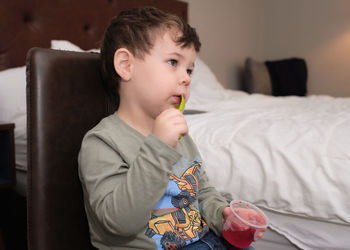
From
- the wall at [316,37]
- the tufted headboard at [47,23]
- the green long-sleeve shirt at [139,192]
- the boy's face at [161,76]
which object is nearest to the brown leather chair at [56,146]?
the green long-sleeve shirt at [139,192]

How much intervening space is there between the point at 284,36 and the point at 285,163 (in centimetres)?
319

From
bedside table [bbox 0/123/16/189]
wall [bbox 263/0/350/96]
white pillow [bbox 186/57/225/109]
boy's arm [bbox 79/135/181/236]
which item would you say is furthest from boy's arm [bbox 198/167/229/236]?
wall [bbox 263/0/350/96]

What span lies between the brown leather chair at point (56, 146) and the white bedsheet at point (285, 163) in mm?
403

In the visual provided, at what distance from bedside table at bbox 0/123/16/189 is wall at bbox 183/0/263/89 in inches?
73.9

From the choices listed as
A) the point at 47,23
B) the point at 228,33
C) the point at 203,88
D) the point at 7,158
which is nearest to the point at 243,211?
the point at 7,158

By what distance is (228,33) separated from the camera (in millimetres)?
3135

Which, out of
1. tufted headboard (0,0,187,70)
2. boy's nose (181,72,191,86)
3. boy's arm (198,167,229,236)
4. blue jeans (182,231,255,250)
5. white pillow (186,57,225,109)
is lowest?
blue jeans (182,231,255,250)

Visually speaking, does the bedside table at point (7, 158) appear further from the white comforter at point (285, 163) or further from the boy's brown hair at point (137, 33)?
the white comforter at point (285, 163)

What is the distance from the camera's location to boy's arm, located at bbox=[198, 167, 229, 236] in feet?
2.35

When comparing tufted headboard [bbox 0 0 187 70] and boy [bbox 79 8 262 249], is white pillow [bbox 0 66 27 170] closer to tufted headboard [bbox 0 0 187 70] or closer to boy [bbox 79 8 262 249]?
tufted headboard [bbox 0 0 187 70]

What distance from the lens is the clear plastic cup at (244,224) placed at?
0.58 meters

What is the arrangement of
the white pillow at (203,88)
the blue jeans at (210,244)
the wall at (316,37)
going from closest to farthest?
the blue jeans at (210,244) → the white pillow at (203,88) → the wall at (316,37)

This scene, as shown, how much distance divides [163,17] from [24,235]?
972 millimetres

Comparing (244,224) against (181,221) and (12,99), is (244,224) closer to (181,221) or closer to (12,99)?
(181,221)
